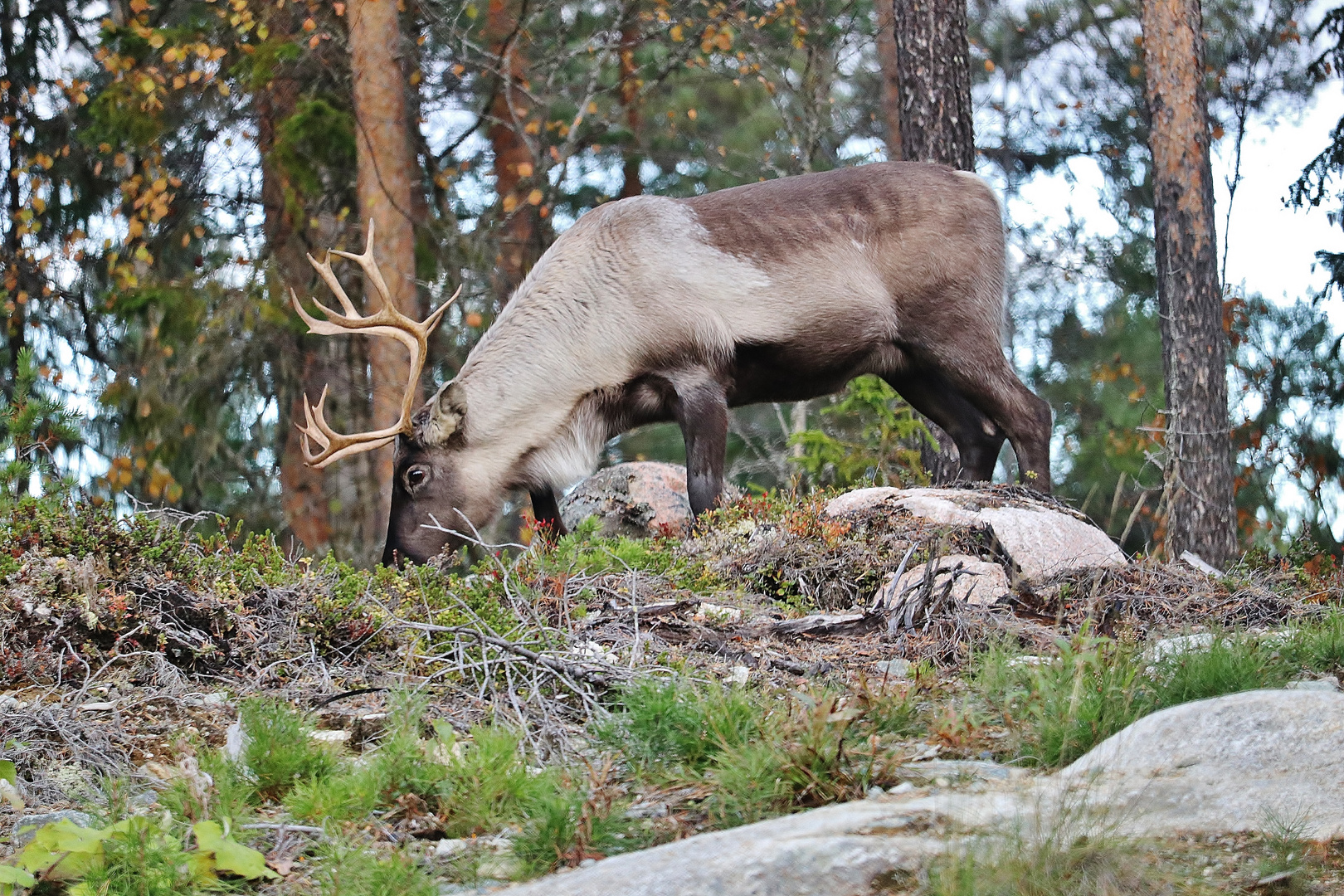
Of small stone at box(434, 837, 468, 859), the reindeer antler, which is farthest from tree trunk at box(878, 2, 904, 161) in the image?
small stone at box(434, 837, 468, 859)

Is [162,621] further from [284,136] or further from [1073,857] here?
[284,136]

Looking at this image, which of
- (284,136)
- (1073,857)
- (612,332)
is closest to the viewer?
(1073,857)

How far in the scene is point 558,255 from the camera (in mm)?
7844

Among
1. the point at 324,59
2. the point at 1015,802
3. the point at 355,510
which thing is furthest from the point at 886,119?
the point at 1015,802

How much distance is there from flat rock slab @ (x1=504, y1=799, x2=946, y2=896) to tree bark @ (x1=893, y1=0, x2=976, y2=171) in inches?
299

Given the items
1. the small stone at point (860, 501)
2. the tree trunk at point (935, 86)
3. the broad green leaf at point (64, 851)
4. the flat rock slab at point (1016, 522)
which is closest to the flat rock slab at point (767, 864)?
the broad green leaf at point (64, 851)

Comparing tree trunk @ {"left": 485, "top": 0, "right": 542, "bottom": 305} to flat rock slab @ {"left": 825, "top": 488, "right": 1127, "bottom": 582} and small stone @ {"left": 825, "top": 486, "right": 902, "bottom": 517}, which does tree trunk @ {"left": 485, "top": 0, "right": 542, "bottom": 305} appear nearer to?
small stone @ {"left": 825, "top": 486, "right": 902, "bottom": 517}

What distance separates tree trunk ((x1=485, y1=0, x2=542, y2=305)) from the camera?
14.3 metres

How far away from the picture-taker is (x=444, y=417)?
7.69m

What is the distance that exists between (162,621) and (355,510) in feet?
27.2

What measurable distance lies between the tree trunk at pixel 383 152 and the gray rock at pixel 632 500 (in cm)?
315

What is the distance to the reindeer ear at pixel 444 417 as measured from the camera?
302 inches

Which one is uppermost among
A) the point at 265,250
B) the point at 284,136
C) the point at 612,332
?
the point at 284,136

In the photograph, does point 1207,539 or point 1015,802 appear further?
point 1207,539
